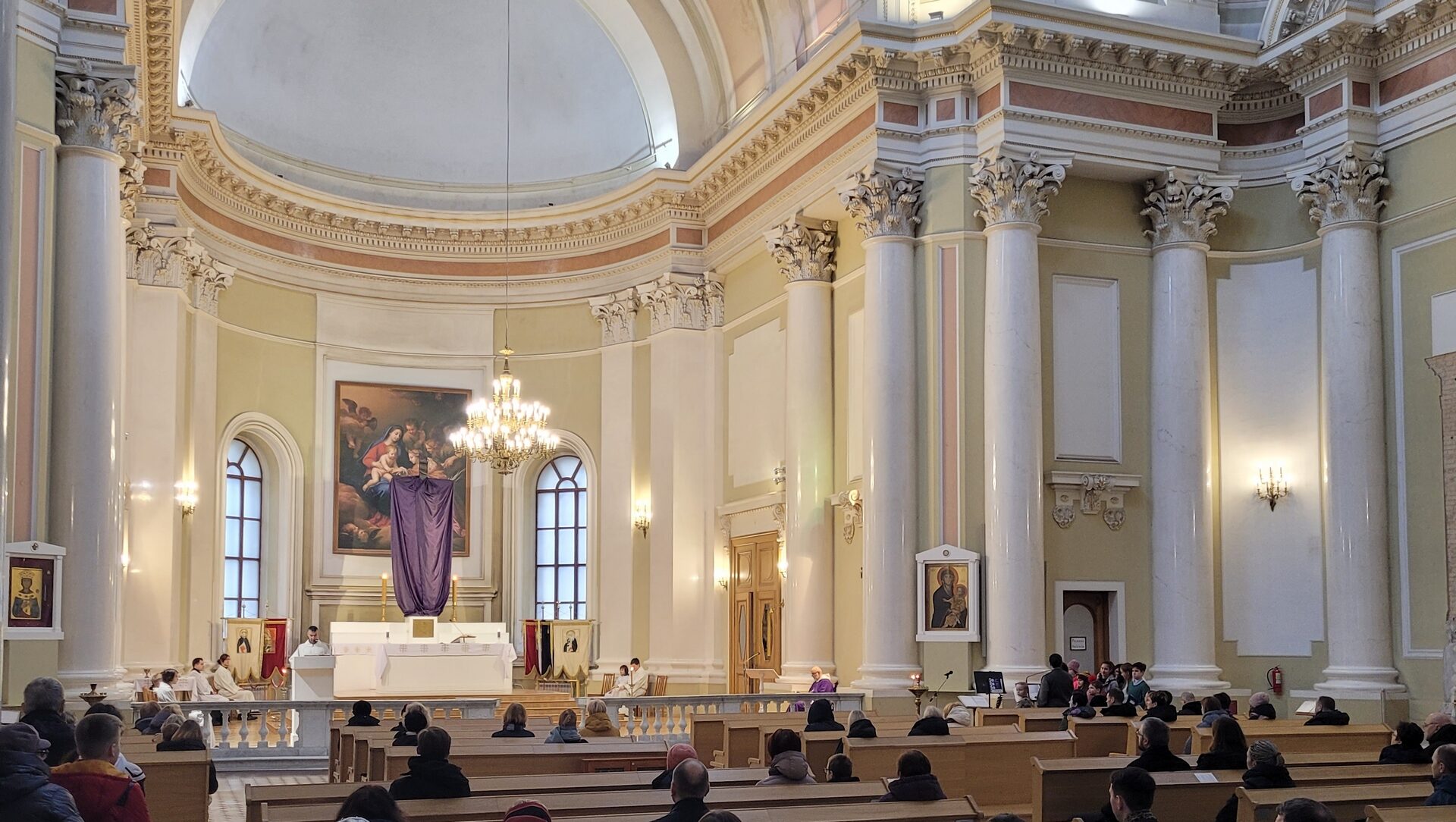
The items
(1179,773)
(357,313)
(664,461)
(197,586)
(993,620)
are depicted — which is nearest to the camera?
(1179,773)

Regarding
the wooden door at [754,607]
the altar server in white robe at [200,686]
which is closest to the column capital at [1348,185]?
the wooden door at [754,607]

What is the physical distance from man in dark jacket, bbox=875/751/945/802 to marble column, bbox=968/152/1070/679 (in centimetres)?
928

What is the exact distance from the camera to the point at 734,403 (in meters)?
22.1

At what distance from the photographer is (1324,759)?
9414 mm

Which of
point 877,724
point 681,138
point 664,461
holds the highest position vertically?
point 681,138

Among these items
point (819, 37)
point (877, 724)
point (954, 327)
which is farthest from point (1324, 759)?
point (819, 37)

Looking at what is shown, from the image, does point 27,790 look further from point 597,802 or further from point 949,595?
point 949,595

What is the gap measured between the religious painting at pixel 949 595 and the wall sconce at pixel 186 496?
34.7ft

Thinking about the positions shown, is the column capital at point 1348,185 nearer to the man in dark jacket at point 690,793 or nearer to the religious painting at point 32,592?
the man in dark jacket at point 690,793

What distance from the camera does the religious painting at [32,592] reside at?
13.3 meters

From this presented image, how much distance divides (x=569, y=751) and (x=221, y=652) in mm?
13180

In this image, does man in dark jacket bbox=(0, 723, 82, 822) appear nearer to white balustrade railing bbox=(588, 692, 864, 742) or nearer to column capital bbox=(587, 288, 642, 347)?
white balustrade railing bbox=(588, 692, 864, 742)

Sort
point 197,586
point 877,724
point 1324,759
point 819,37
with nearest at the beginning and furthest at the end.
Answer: point 1324,759 → point 877,724 → point 819,37 → point 197,586

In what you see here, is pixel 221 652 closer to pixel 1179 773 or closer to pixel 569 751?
pixel 569 751
